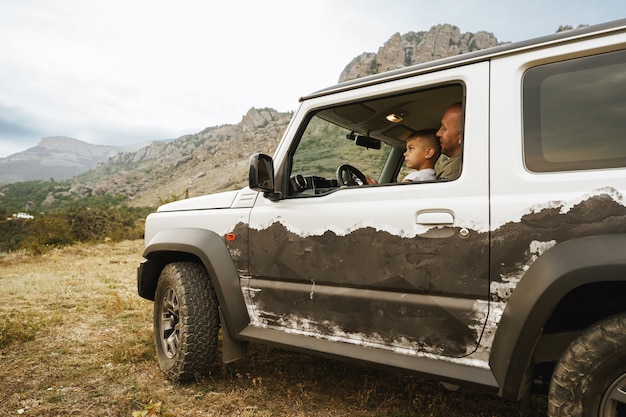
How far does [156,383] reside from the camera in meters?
3.00

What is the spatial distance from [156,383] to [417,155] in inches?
97.0

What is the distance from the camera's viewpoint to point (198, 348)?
285cm

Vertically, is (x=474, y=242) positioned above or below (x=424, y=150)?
below

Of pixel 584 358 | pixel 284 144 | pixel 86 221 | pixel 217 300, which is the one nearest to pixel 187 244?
pixel 217 300

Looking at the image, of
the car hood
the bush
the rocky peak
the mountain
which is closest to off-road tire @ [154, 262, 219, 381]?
the car hood

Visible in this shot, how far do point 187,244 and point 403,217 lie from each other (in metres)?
1.53

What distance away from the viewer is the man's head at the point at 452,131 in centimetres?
Result: 234

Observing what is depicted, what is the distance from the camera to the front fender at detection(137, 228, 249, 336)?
263cm

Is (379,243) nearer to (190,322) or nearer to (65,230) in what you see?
(190,322)

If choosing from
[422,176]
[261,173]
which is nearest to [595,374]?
[422,176]

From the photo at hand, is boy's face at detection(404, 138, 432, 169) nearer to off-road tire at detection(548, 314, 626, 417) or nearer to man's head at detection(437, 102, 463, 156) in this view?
man's head at detection(437, 102, 463, 156)

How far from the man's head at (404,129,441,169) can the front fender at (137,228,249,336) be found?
4.49 ft

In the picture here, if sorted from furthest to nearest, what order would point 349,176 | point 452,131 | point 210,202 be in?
point 349,176 < point 210,202 < point 452,131

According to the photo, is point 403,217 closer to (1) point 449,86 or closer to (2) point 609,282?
(1) point 449,86
